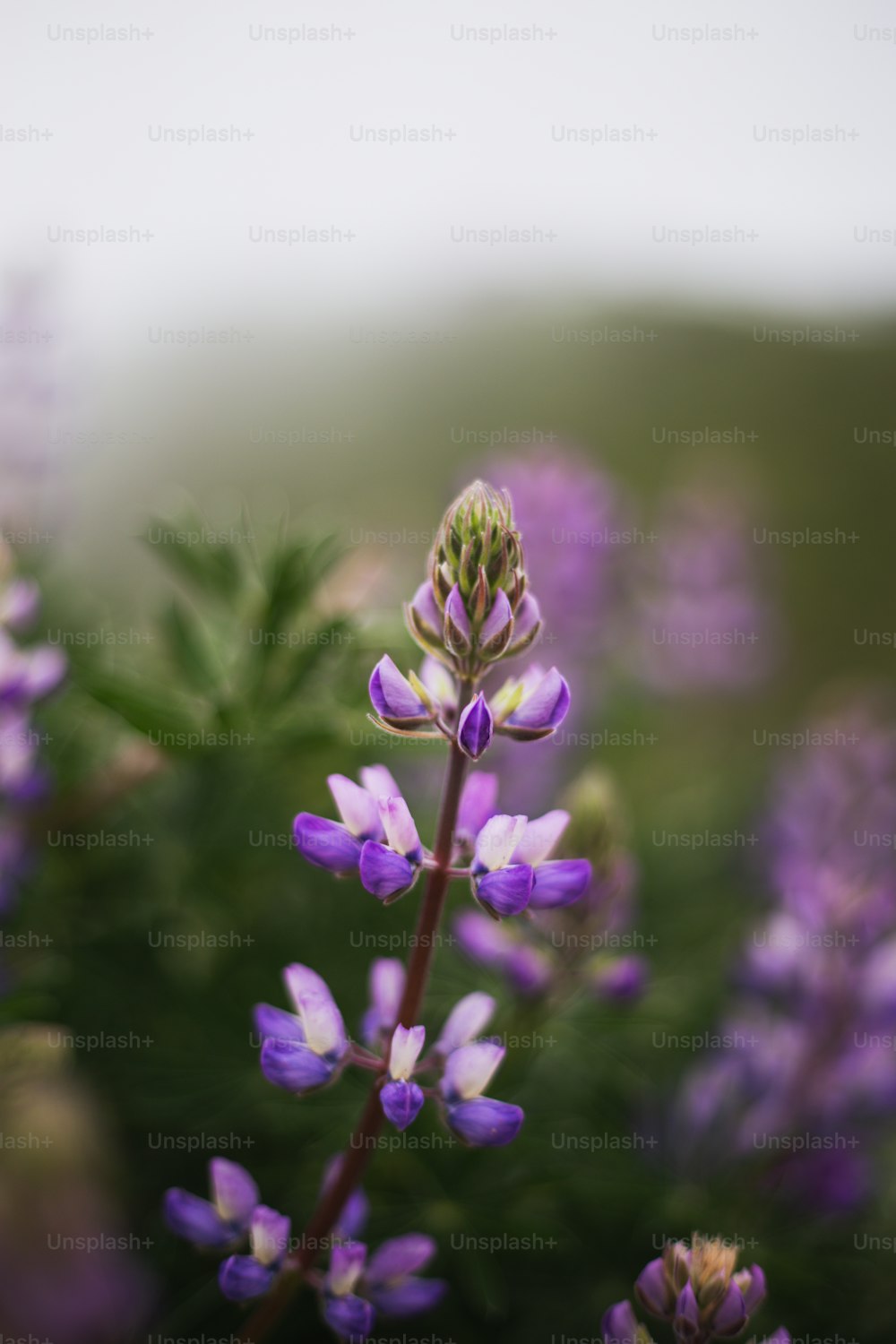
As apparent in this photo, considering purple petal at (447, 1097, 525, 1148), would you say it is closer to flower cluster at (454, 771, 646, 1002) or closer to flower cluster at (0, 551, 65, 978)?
flower cluster at (454, 771, 646, 1002)

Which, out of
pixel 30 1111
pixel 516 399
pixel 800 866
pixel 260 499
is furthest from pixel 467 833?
pixel 516 399

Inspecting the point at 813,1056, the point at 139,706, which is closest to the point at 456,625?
the point at 139,706

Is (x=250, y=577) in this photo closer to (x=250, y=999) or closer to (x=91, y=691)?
(x=91, y=691)

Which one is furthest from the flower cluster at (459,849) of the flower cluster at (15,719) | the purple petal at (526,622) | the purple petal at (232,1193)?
the flower cluster at (15,719)

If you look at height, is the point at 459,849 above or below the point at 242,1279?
above

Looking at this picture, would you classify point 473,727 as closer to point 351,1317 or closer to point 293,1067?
point 293,1067

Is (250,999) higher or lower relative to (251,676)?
lower
